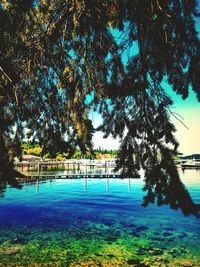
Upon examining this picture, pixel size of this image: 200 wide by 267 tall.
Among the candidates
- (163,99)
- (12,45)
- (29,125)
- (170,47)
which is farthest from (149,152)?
(12,45)

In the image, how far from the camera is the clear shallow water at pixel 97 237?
6848 millimetres

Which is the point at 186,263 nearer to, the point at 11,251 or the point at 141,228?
the point at 141,228

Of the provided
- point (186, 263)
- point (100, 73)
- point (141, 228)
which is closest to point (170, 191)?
point (100, 73)

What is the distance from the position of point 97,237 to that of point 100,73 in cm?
692

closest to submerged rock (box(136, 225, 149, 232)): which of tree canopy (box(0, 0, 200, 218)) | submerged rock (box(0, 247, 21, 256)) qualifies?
submerged rock (box(0, 247, 21, 256))

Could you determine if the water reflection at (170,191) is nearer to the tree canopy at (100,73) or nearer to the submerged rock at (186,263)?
the tree canopy at (100,73)

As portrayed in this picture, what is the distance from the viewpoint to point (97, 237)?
344 inches

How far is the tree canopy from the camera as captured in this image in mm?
3080

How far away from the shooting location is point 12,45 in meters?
3.04

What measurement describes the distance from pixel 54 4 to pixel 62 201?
1459 cm

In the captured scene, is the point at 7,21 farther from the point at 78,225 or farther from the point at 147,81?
the point at 78,225

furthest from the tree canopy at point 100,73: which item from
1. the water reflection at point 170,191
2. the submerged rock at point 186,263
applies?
the submerged rock at point 186,263

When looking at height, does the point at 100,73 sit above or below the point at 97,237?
above

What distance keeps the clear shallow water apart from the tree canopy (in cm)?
440
